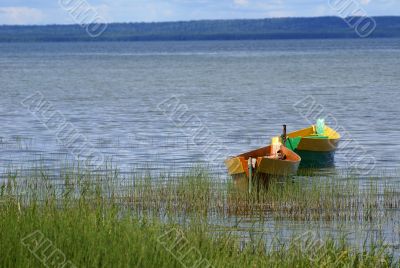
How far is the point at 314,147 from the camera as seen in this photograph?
29609 mm

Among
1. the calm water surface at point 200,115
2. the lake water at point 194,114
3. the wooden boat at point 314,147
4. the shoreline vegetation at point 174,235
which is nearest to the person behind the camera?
the shoreline vegetation at point 174,235

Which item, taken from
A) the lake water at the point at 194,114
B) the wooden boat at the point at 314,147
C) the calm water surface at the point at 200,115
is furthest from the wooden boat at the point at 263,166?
the wooden boat at the point at 314,147

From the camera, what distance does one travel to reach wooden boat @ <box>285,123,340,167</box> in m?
28.9

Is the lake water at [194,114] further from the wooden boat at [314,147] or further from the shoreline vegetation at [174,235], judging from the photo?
the shoreline vegetation at [174,235]

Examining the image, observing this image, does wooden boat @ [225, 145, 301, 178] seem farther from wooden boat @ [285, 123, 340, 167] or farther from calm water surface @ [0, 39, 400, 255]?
wooden boat @ [285, 123, 340, 167]

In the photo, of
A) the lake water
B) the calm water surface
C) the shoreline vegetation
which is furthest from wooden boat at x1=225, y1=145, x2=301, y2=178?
the lake water

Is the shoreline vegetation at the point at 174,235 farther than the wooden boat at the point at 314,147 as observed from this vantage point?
No

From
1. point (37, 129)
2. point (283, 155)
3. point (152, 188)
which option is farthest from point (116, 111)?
point (152, 188)

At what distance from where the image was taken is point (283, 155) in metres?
24.5

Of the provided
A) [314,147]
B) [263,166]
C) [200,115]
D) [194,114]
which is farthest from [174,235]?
[194,114]

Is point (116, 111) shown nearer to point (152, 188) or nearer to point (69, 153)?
point (69, 153)

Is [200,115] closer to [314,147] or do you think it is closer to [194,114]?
[194,114]

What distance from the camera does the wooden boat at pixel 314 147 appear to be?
28.9m

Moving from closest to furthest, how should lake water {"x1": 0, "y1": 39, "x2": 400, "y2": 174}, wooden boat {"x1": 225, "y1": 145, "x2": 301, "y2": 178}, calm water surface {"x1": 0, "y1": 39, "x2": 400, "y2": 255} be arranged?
wooden boat {"x1": 225, "y1": 145, "x2": 301, "y2": 178} → calm water surface {"x1": 0, "y1": 39, "x2": 400, "y2": 255} → lake water {"x1": 0, "y1": 39, "x2": 400, "y2": 174}
